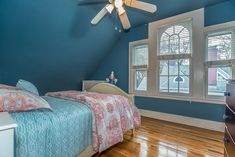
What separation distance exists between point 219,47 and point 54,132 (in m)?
3.19

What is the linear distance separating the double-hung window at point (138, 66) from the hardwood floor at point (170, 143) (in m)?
1.39

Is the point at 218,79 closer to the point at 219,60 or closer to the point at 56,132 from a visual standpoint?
the point at 219,60

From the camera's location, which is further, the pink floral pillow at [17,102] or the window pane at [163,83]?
the window pane at [163,83]

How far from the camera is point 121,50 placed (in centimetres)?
464

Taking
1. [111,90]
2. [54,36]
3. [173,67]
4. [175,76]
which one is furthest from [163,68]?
[54,36]

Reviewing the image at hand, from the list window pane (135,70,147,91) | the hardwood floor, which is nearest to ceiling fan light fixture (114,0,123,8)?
the hardwood floor

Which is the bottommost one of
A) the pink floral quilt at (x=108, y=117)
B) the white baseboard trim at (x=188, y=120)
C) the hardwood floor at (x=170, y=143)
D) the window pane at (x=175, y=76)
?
the hardwood floor at (x=170, y=143)

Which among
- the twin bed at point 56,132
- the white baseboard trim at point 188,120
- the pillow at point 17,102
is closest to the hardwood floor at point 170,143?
the white baseboard trim at point 188,120

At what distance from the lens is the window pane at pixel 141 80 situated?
13.9 ft

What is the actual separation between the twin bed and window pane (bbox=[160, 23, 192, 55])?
8.47 ft

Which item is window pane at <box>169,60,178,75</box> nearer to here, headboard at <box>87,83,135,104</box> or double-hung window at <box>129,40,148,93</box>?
double-hung window at <box>129,40,148,93</box>

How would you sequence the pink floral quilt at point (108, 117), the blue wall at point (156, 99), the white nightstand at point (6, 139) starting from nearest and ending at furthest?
the white nightstand at point (6, 139)
the pink floral quilt at point (108, 117)
the blue wall at point (156, 99)

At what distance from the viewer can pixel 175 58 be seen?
3.62 meters

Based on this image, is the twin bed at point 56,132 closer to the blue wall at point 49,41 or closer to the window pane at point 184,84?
the blue wall at point 49,41
